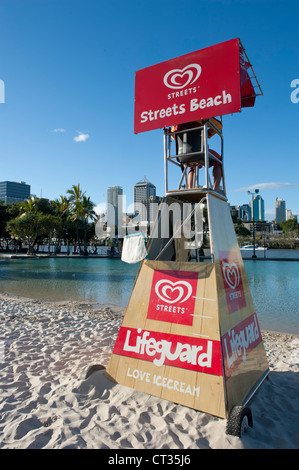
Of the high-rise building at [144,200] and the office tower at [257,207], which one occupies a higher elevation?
the office tower at [257,207]

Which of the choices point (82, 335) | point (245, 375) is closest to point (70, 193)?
point (82, 335)

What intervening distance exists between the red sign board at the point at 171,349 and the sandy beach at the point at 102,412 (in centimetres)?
47

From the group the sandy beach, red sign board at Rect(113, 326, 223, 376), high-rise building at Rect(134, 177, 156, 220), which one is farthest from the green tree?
red sign board at Rect(113, 326, 223, 376)

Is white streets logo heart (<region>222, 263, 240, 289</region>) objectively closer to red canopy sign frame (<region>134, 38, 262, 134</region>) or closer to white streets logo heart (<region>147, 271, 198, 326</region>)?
white streets logo heart (<region>147, 271, 198, 326</region>)

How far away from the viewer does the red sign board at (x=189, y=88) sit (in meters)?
3.32

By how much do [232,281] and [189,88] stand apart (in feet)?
8.07

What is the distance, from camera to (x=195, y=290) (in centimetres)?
330

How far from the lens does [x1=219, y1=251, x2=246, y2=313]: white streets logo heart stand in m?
3.45

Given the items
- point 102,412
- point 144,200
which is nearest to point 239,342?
point 102,412

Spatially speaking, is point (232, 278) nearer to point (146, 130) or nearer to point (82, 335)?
point (146, 130)

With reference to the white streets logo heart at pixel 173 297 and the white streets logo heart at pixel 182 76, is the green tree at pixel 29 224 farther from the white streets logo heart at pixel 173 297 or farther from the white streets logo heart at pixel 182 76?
the white streets logo heart at pixel 173 297

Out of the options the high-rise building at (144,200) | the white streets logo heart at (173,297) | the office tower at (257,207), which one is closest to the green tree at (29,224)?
the high-rise building at (144,200)

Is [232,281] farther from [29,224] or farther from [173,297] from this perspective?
[29,224]

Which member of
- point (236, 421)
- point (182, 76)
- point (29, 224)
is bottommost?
point (236, 421)
